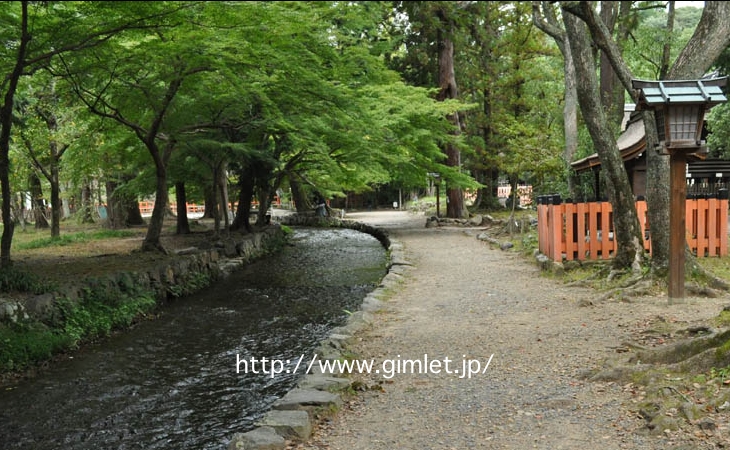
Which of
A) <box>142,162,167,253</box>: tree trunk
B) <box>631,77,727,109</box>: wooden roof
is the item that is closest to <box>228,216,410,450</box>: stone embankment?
<box>631,77,727,109</box>: wooden roof

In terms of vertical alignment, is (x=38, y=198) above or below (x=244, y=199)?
above

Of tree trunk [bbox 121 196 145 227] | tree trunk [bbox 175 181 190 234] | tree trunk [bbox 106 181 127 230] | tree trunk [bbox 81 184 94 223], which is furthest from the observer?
tree trunk [bbox 81 184 94 223]

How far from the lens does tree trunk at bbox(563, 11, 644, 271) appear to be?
9.20 metres

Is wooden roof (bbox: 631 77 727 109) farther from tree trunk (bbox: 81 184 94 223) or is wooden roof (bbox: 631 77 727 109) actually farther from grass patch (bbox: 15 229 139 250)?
tree trunk (bbox: 81 184 94 223)

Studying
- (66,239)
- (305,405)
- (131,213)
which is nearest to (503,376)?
(305,405)

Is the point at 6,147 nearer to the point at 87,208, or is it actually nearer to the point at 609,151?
the point at 609,151

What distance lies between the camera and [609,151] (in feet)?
30.7

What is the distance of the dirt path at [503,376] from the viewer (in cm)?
395

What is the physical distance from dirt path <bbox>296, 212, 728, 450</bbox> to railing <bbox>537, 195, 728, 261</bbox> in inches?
52.3

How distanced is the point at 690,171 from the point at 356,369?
1906cm

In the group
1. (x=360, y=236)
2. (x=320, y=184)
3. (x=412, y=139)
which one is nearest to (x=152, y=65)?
(x=412, y=139)

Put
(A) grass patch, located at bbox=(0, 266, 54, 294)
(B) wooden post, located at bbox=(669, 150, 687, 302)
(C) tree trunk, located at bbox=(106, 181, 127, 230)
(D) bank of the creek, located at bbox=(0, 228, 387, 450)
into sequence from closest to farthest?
(D) bank of the creek, located at bbox=(0, 228, 387, 450) → (B) wooden post, located at bbox=(669, 150, 687, 302) → (A) grass patch, located at bbox=(0, 266, 54, 294) → (C) tree trunk, located at bbox=(106, 181, 127, 230)

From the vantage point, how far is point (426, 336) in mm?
6746

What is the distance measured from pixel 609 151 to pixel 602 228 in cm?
223
